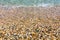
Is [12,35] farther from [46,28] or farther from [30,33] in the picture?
[46,28]

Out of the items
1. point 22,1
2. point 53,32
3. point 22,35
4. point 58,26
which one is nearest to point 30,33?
point 22,35

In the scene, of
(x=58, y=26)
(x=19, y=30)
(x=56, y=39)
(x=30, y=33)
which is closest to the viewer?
(x=56, y=39)

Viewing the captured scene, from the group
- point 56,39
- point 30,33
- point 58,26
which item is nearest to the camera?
point 56,39

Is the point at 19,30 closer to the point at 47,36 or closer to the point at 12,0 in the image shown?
the point at 47,36

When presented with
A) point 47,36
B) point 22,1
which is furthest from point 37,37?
point 22,1

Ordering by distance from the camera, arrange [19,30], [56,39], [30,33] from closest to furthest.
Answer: [56,39] → [30,33] → [19,30]

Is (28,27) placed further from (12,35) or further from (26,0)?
(26,0)

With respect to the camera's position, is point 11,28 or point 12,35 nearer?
point 12,35

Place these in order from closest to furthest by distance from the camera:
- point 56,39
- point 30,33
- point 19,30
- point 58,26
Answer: point 56,39
point 30,33
point 19,30
point 58,26

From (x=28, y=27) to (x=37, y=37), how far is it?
142 cm

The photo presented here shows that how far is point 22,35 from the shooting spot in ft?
21.8

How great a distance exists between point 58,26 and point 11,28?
198 cm

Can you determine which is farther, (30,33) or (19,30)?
(19,30)

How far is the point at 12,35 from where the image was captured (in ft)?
22.0
